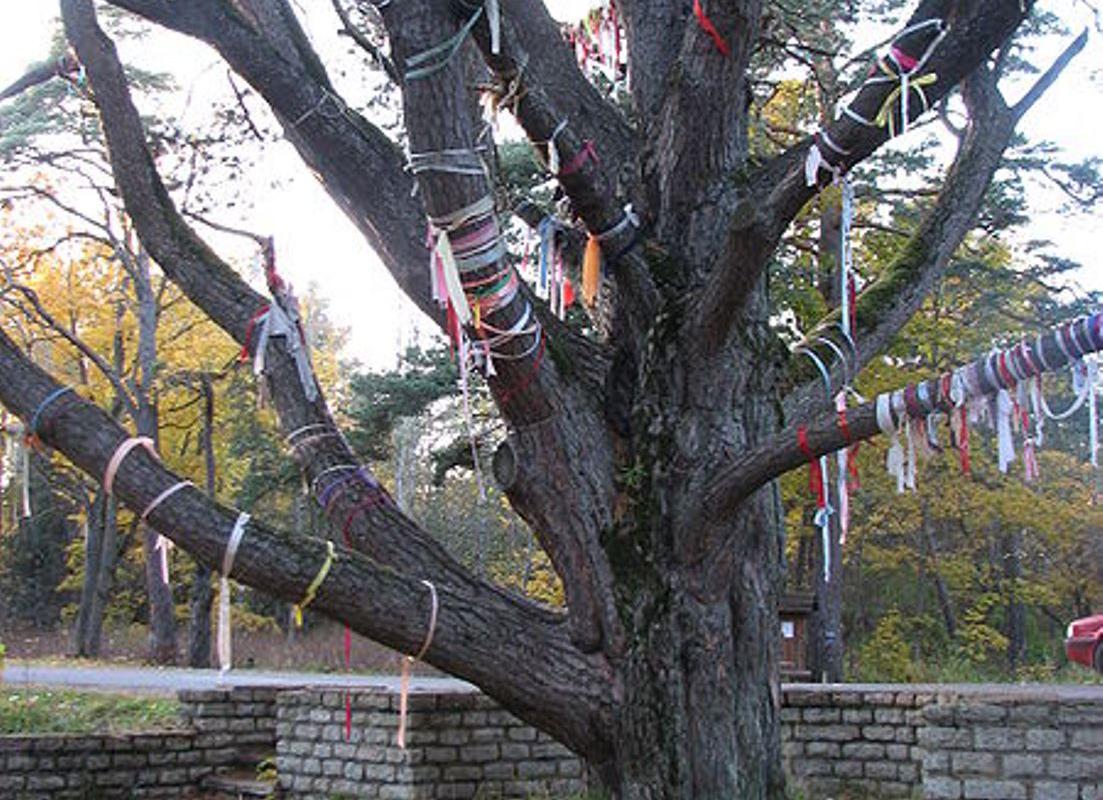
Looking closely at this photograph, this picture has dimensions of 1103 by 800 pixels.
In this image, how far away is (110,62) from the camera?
5465mm

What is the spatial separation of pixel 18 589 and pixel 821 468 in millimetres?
32835

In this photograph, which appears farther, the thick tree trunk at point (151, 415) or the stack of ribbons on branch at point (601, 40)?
the thick tree trunk at point (151, 415)

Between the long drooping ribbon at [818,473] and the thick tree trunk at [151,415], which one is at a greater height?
the thick tree trunk at [151,415]

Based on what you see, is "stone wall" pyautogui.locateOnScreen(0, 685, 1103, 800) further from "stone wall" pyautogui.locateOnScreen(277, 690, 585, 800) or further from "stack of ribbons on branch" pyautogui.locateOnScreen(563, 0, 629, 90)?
"stack of ribbons on branch" pyautogui.locateOnScreen(563, 0, 629, 90)

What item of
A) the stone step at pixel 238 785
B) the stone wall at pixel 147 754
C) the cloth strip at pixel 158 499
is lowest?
the stone step at pixel 238 785

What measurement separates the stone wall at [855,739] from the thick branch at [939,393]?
4.21 meters

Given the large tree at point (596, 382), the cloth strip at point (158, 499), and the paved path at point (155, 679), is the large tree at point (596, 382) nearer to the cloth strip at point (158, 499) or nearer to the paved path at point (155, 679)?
the cloth strip at point (158, 499)

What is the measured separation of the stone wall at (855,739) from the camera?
8125 millimetres

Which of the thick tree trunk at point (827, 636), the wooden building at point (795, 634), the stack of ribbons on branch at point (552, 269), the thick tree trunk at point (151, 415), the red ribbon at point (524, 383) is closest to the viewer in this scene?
the red ribbon at point (524, 383)

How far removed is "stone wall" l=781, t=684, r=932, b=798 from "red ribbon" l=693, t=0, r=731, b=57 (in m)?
4.71

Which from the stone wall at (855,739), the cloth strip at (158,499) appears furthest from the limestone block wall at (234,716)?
the cloth strip at (158,499)

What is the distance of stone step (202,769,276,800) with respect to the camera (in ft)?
29.5

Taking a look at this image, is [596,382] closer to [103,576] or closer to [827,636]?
[827,636]

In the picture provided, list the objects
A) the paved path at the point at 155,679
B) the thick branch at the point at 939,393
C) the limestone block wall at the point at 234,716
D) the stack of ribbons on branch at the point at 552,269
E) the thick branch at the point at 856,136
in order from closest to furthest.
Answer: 1. the thick branch at the point at 939,393
2. the thick branch at the point at 856,136
3. the stack of ribbons on branch at the point at 552,269
4. the limestone block wall at the point at 234,716
5. the paved path at the point at 155,679
